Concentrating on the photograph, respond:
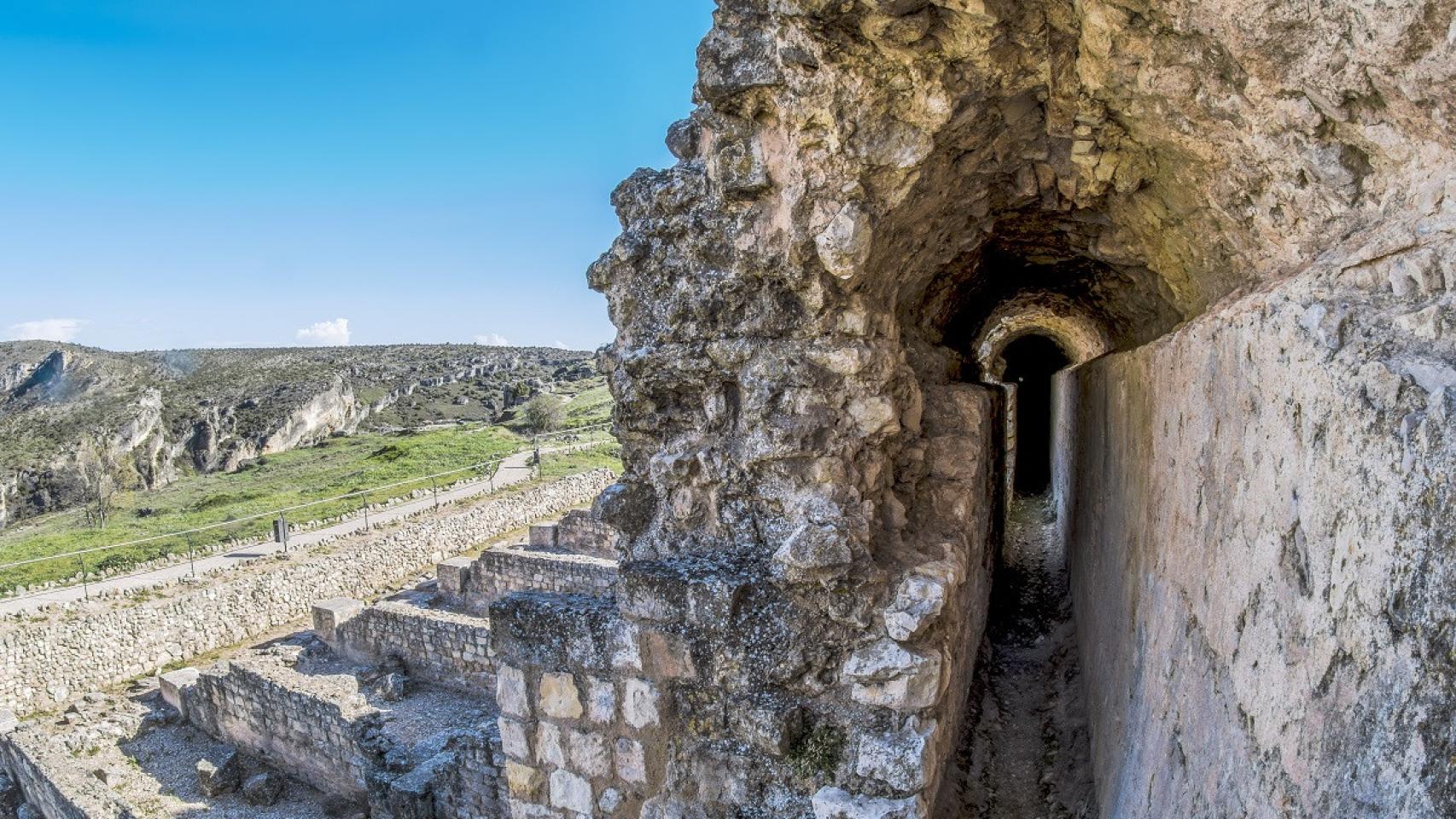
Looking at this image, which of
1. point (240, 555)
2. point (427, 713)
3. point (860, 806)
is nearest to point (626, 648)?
point (860, 806)

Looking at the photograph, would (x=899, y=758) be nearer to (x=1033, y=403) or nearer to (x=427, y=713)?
(x=427, y=713)

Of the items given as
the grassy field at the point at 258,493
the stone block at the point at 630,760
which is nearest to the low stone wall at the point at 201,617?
the grassy field at the point at 258,493

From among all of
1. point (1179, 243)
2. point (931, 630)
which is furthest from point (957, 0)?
point (931, 630)

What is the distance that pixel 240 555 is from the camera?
16.9m

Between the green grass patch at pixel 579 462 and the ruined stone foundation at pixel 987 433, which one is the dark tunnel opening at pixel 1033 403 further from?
the green grass patch at pixel 579 462

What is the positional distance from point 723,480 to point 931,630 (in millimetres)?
999

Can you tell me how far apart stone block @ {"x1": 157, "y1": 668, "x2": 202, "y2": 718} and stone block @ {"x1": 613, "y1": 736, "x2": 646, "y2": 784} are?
1058cm

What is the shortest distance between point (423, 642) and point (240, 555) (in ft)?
26.7

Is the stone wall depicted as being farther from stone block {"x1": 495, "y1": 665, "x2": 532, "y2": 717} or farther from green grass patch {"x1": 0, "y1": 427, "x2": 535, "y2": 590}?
green grass patch {"x1": 0, "y1": 427, "x2": 535, "y2": 590}

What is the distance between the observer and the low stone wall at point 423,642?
10977 mm

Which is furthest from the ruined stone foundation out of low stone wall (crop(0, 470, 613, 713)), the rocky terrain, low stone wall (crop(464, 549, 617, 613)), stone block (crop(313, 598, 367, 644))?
the rocky terrain

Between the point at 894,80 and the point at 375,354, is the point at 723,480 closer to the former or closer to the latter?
the point at 894,80

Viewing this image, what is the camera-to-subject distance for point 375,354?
2643 inches

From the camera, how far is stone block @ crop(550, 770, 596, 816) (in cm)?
337
